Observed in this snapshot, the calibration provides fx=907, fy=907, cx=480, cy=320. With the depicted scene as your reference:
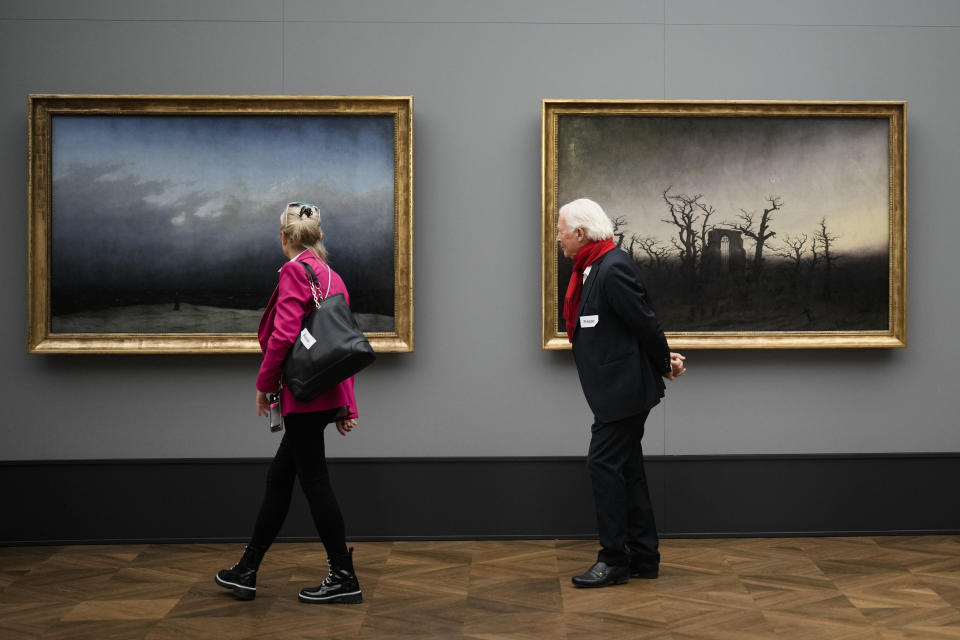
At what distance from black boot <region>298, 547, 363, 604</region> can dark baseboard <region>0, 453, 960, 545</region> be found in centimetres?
114

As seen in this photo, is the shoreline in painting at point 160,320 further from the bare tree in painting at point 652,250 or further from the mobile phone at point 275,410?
the bare tree in painting at point 652,250

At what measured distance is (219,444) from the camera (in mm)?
5531

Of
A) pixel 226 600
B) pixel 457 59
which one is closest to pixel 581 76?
pixel 457 59

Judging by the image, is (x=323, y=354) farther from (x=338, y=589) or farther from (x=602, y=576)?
(x=602, y=576)

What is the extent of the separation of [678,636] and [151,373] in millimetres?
3438

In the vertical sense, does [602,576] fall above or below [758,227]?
below

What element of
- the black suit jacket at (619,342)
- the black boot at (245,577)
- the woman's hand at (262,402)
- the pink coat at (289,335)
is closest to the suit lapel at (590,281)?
the black suit jacket at (619,342)

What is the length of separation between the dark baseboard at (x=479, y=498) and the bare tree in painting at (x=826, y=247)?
1.15 metres

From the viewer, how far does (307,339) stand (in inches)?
162

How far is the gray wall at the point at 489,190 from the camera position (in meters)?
5.47

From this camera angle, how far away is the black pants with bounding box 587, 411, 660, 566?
454 cm

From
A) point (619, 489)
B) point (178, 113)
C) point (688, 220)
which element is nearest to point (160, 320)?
point (178, 113)

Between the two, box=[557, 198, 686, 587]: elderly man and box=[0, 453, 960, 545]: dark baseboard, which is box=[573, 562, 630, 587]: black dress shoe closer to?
box=[557, 198, 686, 587]: elderly man

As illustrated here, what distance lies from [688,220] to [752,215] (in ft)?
1.30
